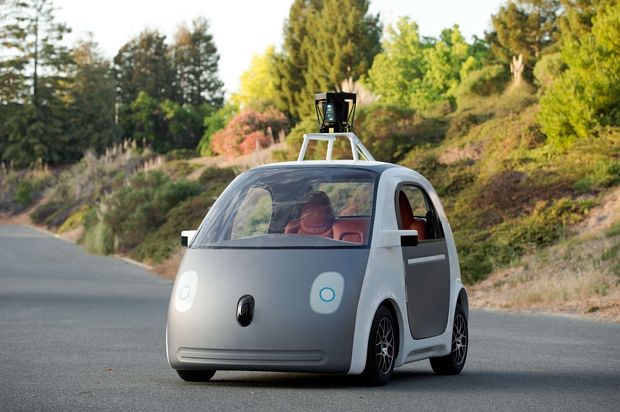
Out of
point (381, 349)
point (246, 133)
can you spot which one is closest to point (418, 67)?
point (246, 133)

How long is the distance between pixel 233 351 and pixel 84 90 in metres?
88.5

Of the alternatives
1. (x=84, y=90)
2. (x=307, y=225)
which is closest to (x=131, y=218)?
(x=307, y=225)

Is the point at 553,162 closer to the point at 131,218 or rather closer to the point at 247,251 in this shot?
the point at 131,218

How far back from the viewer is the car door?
11.2 m

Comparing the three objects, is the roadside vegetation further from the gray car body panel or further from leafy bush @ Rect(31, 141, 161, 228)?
the gray car body panel

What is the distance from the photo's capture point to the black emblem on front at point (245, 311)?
1018 centimetres

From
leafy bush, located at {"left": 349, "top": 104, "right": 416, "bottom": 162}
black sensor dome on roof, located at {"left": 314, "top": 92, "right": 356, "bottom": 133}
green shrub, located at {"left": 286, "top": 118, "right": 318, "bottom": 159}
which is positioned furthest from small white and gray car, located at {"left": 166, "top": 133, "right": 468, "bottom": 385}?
green shrub, located at {"left": 286, "top": 118, "right": 318, "bottom": 159}

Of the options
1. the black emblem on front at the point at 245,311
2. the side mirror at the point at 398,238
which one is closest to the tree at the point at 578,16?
the side mirror at the point at 398,238

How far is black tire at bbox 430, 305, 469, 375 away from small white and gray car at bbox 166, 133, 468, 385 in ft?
1.29

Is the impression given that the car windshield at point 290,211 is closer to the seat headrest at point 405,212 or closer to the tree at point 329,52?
the seat headrest at point 405,212

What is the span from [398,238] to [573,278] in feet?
41.3

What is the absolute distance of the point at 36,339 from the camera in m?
15.5

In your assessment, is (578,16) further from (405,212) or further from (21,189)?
(21,189)

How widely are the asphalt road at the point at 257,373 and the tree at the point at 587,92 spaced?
1170 centimetres
